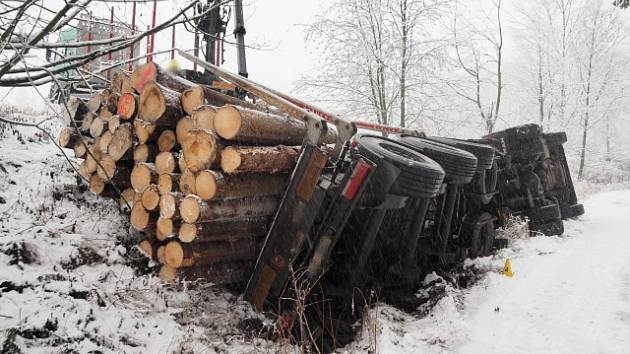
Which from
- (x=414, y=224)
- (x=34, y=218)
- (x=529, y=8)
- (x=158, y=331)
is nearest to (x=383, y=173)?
(x=414, y=224)

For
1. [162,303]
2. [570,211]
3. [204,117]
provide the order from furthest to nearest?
[570,211]
[204,117]
[162,303]

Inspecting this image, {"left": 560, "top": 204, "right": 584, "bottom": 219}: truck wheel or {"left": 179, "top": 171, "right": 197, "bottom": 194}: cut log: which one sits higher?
{"left": 179, "top": 171, "right": 197, "bottom": 194}: cut log

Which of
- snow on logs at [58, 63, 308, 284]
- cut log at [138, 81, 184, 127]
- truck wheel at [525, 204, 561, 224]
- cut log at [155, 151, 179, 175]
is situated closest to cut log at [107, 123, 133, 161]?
snow on logs at [58, 63, 308, 284]

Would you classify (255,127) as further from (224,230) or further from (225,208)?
(224,230)

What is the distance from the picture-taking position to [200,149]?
3.23 meters

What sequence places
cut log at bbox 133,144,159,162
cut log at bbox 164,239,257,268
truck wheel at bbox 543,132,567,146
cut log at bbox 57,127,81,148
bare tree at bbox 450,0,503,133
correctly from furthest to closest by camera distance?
bare tree at bbox 450,0,503,133 → truck wheel at bbox 543,132,567,146 → cut log at bbox 57,127,81,148 → cut log at bbox 133,144,159,162 → cut log at bbox 164,239,257,268

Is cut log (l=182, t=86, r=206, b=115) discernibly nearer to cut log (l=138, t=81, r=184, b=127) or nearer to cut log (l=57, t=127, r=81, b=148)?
cut log (l=138, t=81, r=184, b=127)

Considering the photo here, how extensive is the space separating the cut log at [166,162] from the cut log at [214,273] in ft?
2.58

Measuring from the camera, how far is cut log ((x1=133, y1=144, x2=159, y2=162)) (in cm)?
382

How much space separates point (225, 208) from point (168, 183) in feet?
1.78

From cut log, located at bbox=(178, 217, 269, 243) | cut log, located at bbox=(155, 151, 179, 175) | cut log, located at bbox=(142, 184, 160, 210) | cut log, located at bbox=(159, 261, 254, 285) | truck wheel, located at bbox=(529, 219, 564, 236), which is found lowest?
cut log, located at bbox=(159, 261, 254, 285)

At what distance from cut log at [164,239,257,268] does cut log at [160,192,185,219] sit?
9.3 inches

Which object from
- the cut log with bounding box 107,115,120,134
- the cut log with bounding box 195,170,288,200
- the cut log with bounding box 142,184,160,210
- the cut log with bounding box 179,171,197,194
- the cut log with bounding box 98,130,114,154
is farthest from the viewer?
the cut log with bounding box 98,130,114,154

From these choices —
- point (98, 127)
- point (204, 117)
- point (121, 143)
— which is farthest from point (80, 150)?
point (204, 117)
